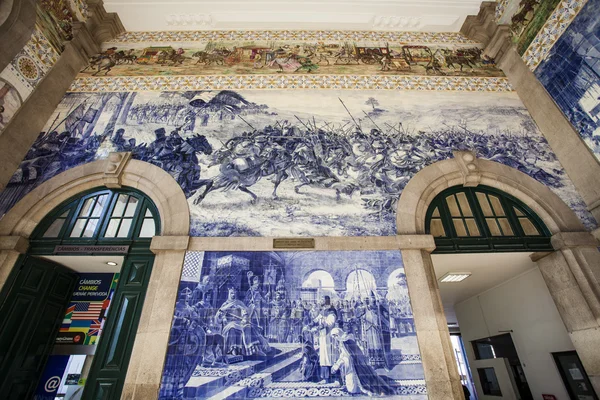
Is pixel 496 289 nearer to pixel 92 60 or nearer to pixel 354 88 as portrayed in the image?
pixel 354 88

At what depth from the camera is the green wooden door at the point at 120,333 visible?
420 cm

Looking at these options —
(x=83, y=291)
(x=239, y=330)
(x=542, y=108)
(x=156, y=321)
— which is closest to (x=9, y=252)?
(x=83, y=291)

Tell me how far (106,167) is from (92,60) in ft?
12.5

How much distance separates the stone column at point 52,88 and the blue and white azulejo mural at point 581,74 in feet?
35.3

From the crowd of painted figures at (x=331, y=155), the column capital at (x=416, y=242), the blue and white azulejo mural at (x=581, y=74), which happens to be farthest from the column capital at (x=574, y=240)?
the column capital at (x=416, y=242)

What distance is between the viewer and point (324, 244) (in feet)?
16.3

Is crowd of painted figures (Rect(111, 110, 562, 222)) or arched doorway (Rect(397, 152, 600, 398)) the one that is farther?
crowd of painted figures (Rect(111, 110, 562, 222))

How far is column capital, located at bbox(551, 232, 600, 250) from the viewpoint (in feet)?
16.7

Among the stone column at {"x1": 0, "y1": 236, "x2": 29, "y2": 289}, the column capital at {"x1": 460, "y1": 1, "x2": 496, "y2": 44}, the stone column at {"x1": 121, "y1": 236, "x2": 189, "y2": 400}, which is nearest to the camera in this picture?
the stone column at {"x1": 121, "y1": 236, "x2": 189, "y2": 400}

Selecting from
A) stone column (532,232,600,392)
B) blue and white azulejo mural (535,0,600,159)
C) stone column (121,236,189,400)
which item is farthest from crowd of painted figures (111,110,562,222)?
stone column (532,232,600,392)

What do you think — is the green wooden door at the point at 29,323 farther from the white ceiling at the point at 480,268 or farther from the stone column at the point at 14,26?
the white ceiling at the point at 480,268

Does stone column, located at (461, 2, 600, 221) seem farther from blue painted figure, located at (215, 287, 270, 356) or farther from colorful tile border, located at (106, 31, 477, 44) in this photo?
blue painted figure, located at (215, 287, 270, 356)

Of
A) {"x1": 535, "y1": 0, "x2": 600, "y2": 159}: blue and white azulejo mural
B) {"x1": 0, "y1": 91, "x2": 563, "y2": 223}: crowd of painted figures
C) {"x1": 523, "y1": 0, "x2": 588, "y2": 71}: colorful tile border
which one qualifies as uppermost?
{"x1": 523, "y1": 0, "x2": 588, "y2": 71}: colorful tile border

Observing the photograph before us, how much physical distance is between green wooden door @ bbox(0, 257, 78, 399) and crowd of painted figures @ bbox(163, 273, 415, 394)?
2.61m
